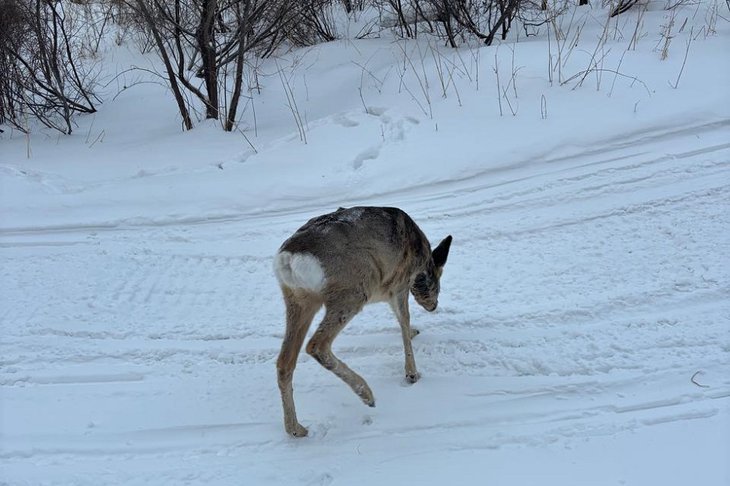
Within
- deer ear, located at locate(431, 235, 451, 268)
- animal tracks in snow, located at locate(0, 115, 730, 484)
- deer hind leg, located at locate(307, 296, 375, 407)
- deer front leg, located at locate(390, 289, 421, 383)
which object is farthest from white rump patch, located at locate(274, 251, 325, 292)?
deer ear, located at locate(431, 235, 451, 268)

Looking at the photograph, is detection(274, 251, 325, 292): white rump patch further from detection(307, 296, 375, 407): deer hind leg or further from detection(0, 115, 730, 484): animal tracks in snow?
detection(0, 115, 730, 484): animal tracks in snow

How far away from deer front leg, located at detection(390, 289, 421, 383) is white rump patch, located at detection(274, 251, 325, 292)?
833 millimetres

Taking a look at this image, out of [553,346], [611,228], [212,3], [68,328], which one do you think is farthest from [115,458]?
[212,3]

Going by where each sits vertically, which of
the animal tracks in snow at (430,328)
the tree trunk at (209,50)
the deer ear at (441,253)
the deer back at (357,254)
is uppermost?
the tree trunk at (209,50)

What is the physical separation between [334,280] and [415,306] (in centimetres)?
154

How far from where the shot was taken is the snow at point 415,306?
4.00 m

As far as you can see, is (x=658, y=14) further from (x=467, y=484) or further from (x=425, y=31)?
(x=467, y=484)

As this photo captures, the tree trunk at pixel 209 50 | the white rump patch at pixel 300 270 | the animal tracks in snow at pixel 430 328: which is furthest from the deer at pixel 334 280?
the tree trunk at pixel 209 50

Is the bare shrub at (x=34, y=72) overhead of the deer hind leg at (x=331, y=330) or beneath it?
overhead

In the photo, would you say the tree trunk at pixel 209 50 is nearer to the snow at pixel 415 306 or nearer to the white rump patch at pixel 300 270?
the snow at pixel 415 306

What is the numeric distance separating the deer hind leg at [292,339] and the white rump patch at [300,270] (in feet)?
0.27

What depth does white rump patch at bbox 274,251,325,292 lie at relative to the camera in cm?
396

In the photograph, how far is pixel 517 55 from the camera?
29.6ft

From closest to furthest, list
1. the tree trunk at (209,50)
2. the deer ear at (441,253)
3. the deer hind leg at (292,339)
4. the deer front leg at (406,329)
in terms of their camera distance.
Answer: the deer hind leg at (292,339)
the deer front leg at (406,329)
the deer ear at (441,253)
the tree trunk at (209,50)
